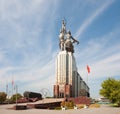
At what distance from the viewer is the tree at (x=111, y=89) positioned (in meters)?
59.8

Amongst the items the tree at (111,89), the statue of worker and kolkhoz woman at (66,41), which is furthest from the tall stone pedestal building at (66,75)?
the tree at (111,89)

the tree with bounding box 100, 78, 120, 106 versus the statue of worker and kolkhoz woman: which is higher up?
the statue of worker and kolkhoz woman

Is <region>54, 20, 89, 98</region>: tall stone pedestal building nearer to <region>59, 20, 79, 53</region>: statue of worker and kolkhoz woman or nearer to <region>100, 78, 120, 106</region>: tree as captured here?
<region>59, 20, 79, 53</region>: statue of worker and kolkhoz woman

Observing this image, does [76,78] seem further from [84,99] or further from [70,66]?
[84,99]

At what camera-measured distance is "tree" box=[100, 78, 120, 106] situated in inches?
2354

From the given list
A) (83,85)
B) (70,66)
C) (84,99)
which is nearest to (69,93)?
(70,66)

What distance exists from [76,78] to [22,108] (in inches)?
3463

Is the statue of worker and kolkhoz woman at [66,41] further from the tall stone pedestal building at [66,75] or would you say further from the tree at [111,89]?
the tree at [111,89]

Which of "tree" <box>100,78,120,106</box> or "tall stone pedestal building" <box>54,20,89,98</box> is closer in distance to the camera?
"tree" <box>100,78,120,106</box>

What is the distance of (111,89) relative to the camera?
61.2m

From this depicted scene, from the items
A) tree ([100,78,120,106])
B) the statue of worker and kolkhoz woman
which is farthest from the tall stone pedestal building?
tree ([100,78,120,106])

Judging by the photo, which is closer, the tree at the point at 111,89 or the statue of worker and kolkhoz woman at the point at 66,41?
the tree at the point at 111,89

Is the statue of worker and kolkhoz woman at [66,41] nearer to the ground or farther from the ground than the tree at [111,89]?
farther from the ground

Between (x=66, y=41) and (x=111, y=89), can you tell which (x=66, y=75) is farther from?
(x=111, y=89)
